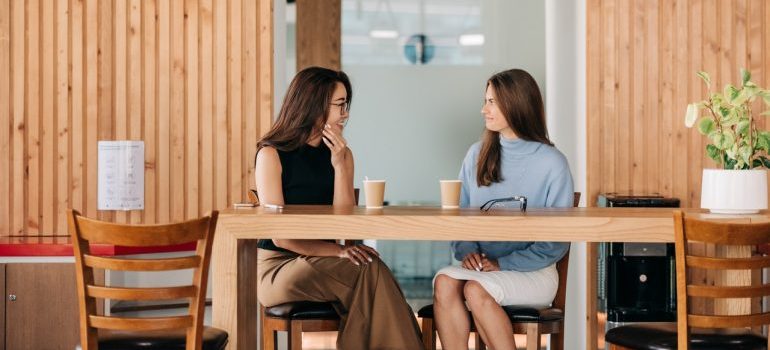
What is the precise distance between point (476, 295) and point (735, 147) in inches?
39.7

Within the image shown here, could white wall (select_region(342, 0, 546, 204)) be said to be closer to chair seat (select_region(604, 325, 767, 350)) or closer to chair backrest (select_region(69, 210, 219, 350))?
chair seat (select_region(604, 325, 767, 350))

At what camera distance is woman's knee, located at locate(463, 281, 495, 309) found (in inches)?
131

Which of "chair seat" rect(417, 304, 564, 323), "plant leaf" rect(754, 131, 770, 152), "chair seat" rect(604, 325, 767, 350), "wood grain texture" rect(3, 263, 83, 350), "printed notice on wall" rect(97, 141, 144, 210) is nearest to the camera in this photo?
"chair seat" rect(604, 325, 767, 350)

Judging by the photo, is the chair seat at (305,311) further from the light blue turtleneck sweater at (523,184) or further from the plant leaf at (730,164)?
the plant leaf at (730,164)

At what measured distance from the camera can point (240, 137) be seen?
5.09 m

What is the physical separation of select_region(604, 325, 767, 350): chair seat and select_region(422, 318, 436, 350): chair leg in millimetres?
663

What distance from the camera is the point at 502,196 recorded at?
146 inches

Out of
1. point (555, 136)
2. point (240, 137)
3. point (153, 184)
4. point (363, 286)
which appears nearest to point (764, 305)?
point (555, 136)

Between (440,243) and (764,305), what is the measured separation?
2.42 metres

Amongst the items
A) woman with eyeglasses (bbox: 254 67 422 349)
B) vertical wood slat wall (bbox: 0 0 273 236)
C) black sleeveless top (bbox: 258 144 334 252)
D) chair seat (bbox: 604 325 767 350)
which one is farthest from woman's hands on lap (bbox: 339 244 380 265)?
vertical wood slat wall (bbox: 0 0 273 236)

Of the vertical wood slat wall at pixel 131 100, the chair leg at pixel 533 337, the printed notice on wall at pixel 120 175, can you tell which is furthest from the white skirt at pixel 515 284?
the printed notice on wall at pixel 120 175

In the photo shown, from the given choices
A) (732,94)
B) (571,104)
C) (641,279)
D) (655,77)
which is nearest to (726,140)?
(732,94)

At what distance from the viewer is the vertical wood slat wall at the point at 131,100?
16.6 ft

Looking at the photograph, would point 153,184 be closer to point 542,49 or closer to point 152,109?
point 152,109
